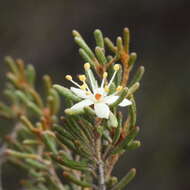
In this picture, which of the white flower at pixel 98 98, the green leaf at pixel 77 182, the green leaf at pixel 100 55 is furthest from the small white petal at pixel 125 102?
the green leaf at pixel 77 182

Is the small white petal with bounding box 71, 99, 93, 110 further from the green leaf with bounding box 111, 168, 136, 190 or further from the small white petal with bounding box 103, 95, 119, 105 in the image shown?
the green leaf with bounding box 111, 168, 136, 190

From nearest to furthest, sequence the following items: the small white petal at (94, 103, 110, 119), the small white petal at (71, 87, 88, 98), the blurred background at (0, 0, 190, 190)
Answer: the small white petal at (94, 103, 110, 119) < the small white petal at (71, 87, 88, 98) < the blurred background at (0, 0, 190, 190)

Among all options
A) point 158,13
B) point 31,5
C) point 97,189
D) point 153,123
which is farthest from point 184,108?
point 97,189

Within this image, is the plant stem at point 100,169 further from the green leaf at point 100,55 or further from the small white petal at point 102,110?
the green leaf at point 100,55

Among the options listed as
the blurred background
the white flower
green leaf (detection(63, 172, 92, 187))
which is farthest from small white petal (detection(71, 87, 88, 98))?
the blurred background

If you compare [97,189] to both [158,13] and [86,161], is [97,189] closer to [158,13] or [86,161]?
[86,161]

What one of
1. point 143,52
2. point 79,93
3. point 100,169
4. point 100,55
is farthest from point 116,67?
point 143,52

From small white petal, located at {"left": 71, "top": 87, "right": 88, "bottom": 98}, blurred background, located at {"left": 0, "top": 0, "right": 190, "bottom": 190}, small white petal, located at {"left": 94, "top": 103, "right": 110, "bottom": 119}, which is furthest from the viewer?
blurred background, located at {"left": 0, "top": 0, "right": 190, "bottom": 190}
